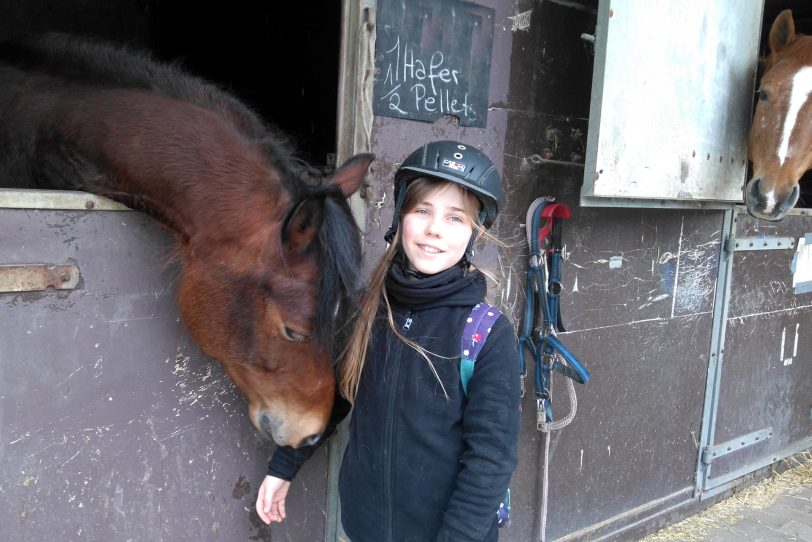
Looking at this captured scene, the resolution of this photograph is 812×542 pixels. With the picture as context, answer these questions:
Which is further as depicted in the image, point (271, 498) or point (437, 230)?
point (271, 498)

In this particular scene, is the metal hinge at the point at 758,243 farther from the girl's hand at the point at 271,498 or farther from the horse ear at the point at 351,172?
the girl's hand at the point at 271,498

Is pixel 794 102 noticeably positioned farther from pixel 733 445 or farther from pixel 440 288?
pixel 440 288

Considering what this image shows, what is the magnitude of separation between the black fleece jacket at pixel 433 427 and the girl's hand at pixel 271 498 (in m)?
0.25

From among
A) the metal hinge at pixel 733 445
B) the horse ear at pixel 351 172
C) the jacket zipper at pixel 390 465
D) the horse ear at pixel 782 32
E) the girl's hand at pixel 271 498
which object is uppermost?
the horse ear at pixel 782 32

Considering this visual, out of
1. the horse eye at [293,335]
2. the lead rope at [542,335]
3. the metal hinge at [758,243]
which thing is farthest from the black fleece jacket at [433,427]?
the metal hinge at [758,243]

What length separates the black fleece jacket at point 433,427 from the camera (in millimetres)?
1510

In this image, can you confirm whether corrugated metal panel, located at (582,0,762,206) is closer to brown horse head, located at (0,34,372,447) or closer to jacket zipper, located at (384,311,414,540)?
brown horse head, located at (0,34,372,447)

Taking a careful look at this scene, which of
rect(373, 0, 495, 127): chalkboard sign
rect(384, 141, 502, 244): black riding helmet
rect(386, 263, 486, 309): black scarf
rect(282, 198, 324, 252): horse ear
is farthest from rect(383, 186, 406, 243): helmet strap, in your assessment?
rect(373, 0, 495, 127): chalkboard sign

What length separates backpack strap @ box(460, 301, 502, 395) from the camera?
5.19 feet

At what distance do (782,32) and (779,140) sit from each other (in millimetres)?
890

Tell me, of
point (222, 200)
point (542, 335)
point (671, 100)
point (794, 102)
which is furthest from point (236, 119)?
point (794, 102)

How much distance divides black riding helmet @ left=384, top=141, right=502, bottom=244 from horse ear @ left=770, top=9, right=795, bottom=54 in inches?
106

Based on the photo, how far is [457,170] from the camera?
1658 millimetres

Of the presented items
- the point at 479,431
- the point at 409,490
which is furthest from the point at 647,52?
the point at 409,490
